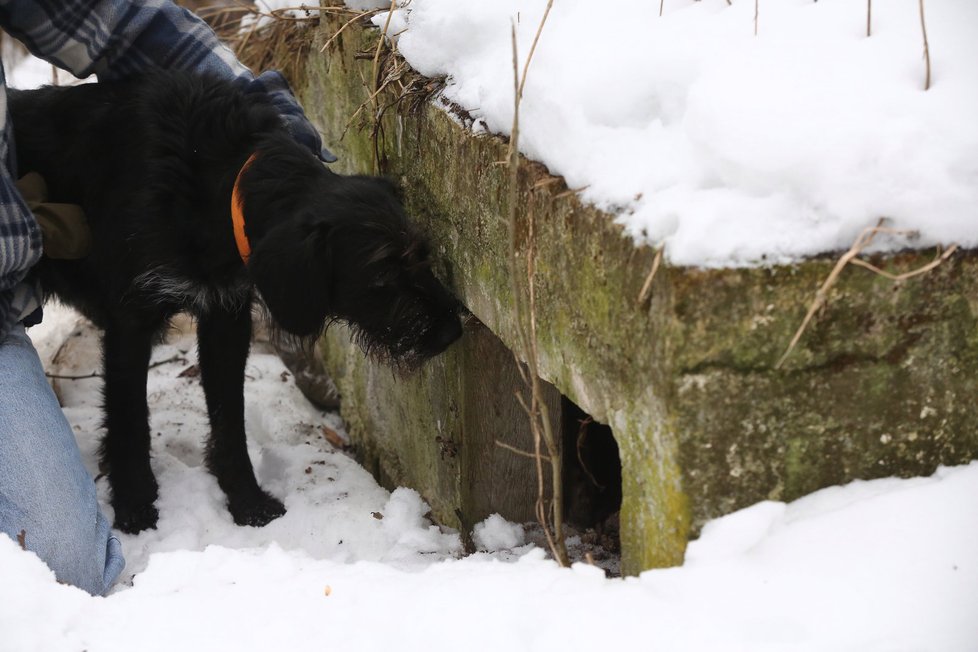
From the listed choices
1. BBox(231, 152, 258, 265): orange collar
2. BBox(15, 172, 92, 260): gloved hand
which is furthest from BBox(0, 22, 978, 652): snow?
BBox(15, 172, 92, 260): gloved hand

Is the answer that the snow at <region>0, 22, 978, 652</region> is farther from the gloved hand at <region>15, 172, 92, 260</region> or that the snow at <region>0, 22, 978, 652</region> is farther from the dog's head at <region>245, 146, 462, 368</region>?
the gloved hand at <region>15, 172, 92, 260</region>

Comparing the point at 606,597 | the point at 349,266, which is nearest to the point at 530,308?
the point at 606,597

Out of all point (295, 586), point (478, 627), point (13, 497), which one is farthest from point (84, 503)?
point (478, 627)

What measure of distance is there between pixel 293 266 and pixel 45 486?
90cm

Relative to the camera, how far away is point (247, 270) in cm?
266

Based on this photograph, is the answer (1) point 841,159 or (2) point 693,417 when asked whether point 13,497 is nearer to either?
(2) point 693,417

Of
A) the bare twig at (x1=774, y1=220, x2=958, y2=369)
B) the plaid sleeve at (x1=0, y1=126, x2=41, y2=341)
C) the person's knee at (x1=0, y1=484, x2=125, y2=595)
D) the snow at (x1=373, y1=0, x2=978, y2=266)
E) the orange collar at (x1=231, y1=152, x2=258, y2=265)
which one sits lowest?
the person's knee at (x1=0, y1=484, x2=125, y2=595)

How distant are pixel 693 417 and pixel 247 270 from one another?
1532 mm

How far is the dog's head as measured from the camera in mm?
2512

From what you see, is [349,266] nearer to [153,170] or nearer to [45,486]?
[153,170]

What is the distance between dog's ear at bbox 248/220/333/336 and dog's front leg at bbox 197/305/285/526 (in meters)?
0.54

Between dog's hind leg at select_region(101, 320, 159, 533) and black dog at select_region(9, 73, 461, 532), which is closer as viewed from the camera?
black dog at select_region(9, 73, 461, 532)

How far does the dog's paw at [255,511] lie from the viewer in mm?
3186

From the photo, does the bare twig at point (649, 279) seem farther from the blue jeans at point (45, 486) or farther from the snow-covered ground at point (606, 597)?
the blue jeans at point (45, 486)
